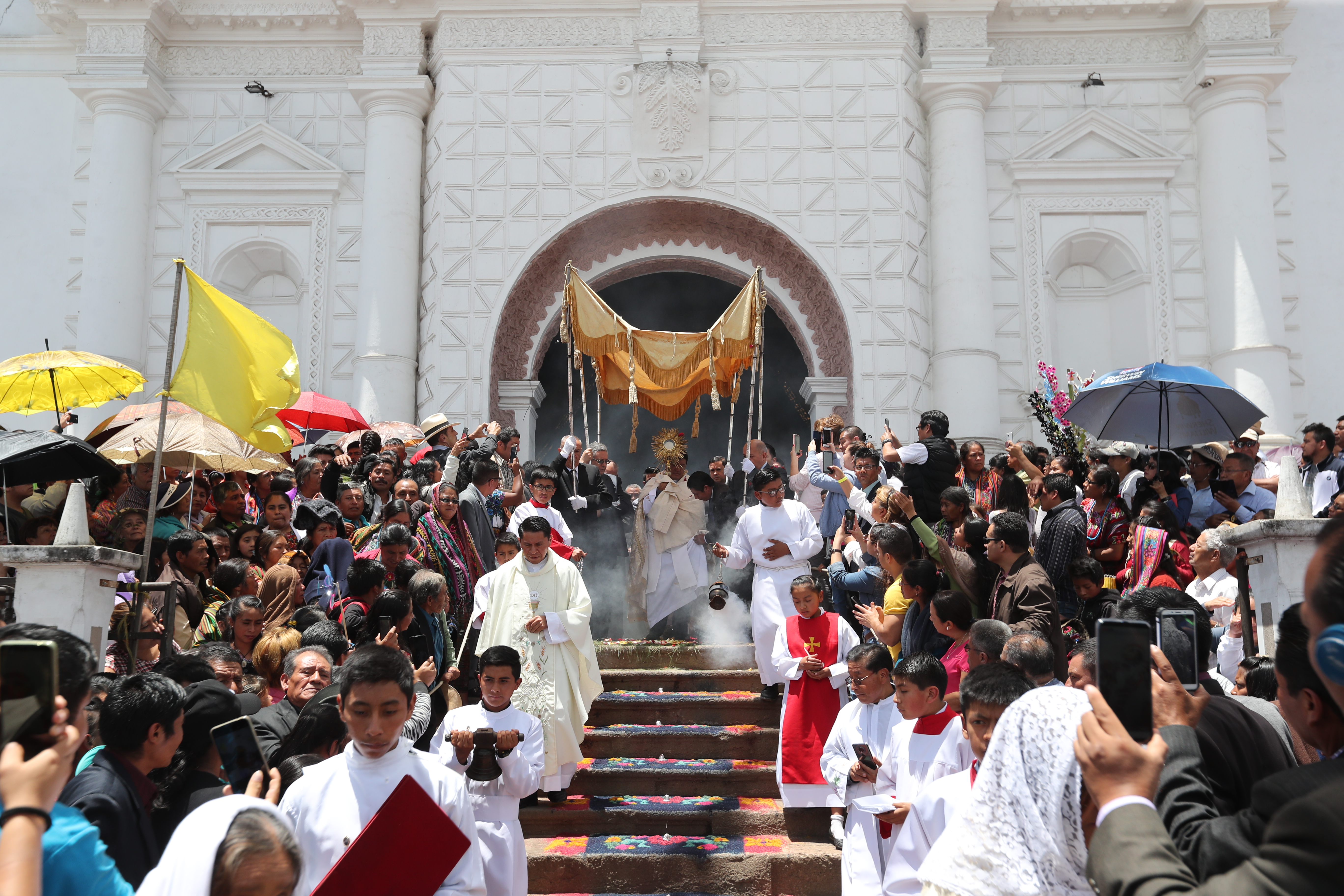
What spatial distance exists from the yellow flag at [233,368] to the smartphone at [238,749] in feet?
11.4

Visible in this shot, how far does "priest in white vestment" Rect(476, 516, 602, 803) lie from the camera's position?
669 centimetres

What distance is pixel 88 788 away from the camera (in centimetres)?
289

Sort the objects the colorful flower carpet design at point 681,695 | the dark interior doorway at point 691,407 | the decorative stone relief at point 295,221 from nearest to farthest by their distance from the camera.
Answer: the colorful flower carpet design at point 681,695 < the decorative stone relief at point 295,221 < the dark interior doorway at point 691,407

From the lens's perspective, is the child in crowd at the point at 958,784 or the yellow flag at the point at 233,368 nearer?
the child in crowd at the point at 958,784

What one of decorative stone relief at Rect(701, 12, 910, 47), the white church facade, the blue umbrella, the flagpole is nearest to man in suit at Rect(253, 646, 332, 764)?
the flagpole

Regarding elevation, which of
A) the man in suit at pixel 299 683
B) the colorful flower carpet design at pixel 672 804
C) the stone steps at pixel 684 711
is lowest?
the colorful flower carpet design at pixel 672 804

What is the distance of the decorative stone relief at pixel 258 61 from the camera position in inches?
563

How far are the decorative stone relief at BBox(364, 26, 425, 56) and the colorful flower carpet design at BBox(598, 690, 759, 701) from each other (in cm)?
932

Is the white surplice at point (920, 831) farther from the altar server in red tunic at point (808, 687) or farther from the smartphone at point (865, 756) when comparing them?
the altar server in red tunic at point (808, 687)

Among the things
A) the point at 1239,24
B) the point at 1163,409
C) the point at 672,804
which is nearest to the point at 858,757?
the point at 672,804

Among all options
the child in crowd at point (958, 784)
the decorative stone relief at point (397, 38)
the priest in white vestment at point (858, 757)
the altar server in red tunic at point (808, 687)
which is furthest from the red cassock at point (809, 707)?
the decorative stone relief at point (397, 38)

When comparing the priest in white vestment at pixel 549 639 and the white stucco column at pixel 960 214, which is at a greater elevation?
the white stucco column at pixel 960 214

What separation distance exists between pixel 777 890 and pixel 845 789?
102 centimetres

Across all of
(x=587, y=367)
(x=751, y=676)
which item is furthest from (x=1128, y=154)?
(x=751, y=676)
